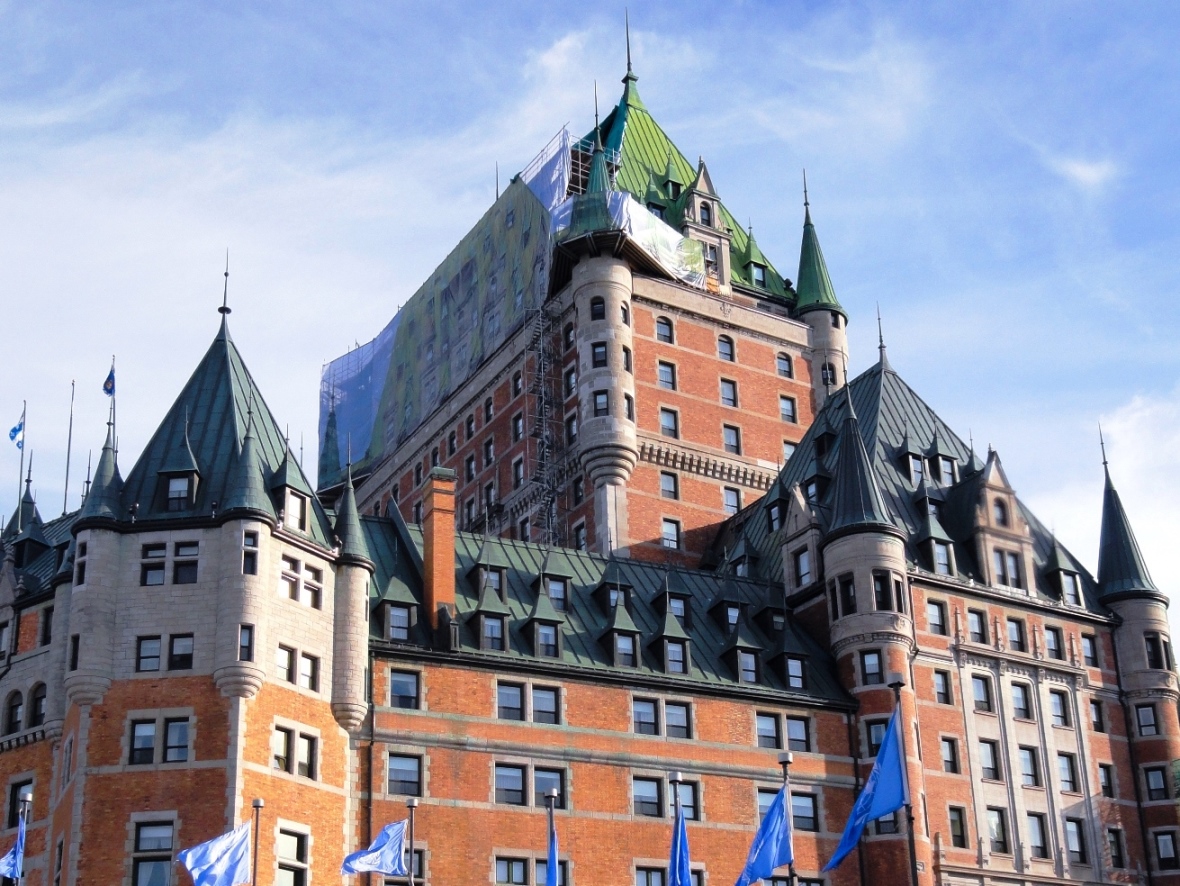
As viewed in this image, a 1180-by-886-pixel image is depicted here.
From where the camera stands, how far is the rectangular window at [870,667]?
267ft

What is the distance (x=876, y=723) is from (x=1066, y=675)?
1151cm

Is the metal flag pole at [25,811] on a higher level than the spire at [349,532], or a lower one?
lower

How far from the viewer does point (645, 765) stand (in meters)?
75.8

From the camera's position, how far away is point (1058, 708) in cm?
8638

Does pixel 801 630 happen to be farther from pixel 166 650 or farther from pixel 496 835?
pixel 166 650

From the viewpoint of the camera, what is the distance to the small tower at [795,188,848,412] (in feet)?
369

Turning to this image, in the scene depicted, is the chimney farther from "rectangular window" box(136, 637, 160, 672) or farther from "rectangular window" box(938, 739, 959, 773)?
"rectangular window" box(938, 739, 959, 773)

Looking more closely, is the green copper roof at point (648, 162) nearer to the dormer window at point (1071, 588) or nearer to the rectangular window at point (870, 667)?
the dormer window at point (1071, 588)

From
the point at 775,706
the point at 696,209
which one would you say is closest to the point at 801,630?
the point at 775,706

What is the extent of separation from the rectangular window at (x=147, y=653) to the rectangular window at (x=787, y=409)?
165 ft

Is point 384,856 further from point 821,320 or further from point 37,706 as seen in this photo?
point 821,320

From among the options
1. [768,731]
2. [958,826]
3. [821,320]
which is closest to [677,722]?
[768,731]

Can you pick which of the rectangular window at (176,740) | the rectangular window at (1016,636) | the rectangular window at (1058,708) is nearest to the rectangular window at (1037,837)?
the rectangular window at (1058,708)

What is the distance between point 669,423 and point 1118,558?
84.9ft
